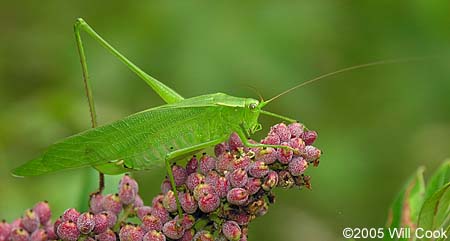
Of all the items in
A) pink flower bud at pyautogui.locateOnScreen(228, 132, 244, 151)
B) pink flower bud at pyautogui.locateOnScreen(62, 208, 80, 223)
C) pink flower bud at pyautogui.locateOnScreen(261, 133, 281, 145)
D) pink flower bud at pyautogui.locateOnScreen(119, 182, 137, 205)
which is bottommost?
pink flower bud at pyautogui.locateOnScreen(62, 208, 80, 223)

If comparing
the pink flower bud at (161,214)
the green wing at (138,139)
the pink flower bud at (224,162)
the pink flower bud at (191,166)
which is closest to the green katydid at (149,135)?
the green wing at (138,139)

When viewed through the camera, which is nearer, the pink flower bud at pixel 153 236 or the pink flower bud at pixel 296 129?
the pink flower bud at pixel 153 236

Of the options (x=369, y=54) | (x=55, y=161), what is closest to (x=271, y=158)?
(x=55, y=161)

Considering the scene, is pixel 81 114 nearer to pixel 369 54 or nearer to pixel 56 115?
pixel 56 115

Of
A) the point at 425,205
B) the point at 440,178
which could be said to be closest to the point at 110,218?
the point at 425,205

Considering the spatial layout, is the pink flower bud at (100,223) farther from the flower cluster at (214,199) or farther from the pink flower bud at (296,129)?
the pink flower bud at (296,129)

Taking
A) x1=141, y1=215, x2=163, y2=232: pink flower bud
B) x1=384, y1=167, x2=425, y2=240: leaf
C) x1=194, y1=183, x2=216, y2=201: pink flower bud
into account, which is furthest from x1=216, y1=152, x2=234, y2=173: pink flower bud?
x1=384, y1=167, x2=425, y2=240: leaf

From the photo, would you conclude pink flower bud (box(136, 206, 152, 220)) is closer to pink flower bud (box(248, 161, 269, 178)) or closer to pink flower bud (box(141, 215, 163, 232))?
pink flower bud (box(141, 215, 163, 232))

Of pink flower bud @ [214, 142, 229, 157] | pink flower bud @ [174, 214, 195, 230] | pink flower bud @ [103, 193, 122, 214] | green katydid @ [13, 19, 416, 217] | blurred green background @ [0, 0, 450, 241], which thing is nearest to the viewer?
pink flower bud @ [174, 214, 195, 230]
